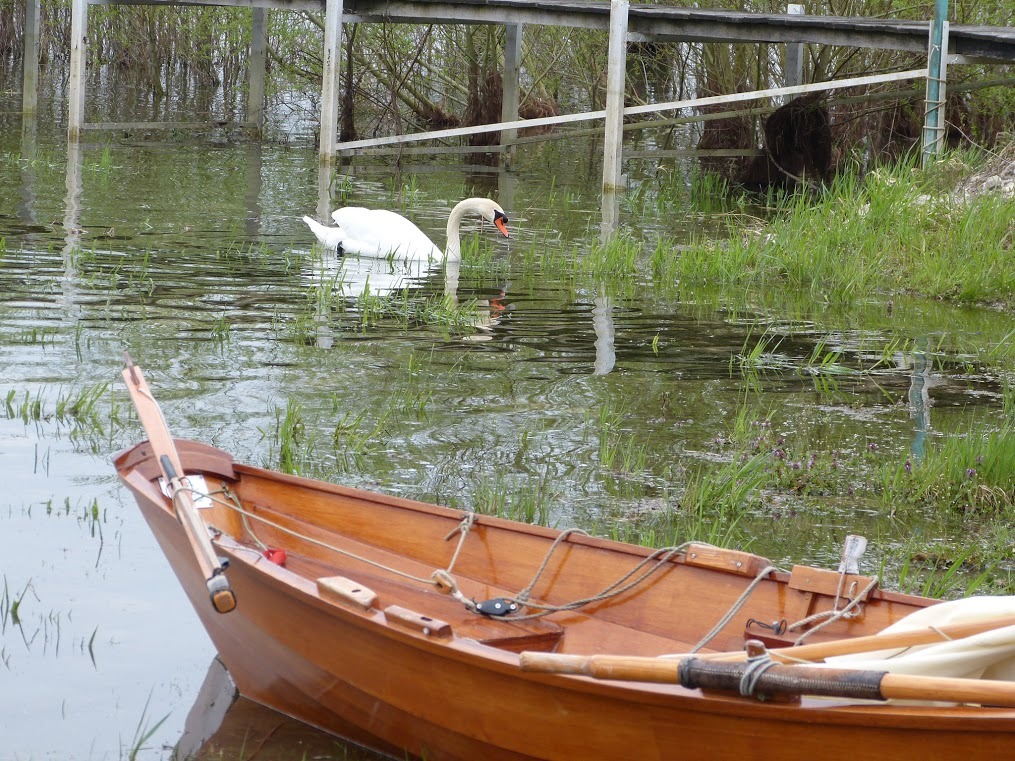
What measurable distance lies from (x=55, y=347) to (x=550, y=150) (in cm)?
1710

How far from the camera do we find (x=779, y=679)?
3330mm

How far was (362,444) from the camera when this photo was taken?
713 cm

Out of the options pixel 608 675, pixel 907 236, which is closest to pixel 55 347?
pixel 608 675

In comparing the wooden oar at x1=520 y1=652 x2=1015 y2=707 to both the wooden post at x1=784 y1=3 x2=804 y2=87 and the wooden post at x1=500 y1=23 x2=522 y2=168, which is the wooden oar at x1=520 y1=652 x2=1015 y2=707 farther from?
the wooden post at x1=500 y1=23 x2=522 y2=168

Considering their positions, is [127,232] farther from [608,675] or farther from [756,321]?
[608,675]

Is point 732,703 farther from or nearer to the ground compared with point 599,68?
nearer to the ground

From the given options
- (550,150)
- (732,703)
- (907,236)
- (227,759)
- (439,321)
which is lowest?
(227,759)

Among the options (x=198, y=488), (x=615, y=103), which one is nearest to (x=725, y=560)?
(x=198, y=488)

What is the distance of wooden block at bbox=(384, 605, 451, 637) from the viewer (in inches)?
153

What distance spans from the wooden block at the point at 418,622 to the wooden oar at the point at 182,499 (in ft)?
1.47

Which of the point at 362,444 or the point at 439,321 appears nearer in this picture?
the point at 362,444

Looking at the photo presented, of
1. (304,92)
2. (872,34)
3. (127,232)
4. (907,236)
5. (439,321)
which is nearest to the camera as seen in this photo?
(439,321)

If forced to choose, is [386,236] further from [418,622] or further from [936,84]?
[418,622]

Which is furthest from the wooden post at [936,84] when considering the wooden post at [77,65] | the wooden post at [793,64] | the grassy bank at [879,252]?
the wooden post at [77,65]
